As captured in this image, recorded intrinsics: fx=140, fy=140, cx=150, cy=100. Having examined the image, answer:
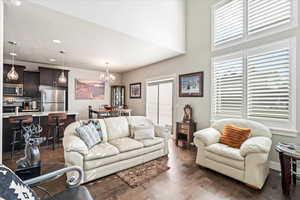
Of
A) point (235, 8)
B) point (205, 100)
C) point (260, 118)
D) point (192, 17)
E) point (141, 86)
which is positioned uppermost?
point (192, 17)

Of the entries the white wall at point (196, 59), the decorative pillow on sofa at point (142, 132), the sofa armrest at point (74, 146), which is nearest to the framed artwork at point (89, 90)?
the white wall at point (196, 59)

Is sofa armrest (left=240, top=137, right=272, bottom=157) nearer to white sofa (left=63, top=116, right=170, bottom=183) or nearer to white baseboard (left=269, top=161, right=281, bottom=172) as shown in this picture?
white baseboard (left=269, top=161, right=281, bottom=172)

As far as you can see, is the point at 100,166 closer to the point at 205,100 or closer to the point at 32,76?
the point at 205,100

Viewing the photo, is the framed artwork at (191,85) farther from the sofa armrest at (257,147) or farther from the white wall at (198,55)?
the sofa armrest at (257,147)

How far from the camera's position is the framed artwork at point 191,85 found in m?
3.95

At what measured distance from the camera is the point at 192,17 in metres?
4.16

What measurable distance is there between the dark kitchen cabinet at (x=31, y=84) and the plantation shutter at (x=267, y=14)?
6766mm

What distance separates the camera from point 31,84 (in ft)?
16.8

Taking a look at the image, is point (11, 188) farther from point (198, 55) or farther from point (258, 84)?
point (198, 55)

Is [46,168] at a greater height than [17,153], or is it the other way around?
[46,168]

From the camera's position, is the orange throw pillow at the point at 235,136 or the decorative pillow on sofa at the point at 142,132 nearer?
the orange throw pillow at the point at 235,136

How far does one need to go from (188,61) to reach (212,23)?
1.12 meters

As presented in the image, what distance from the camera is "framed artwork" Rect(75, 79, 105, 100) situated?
20.5 ft

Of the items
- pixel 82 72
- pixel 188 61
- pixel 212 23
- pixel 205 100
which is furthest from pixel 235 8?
pixel 82 72
